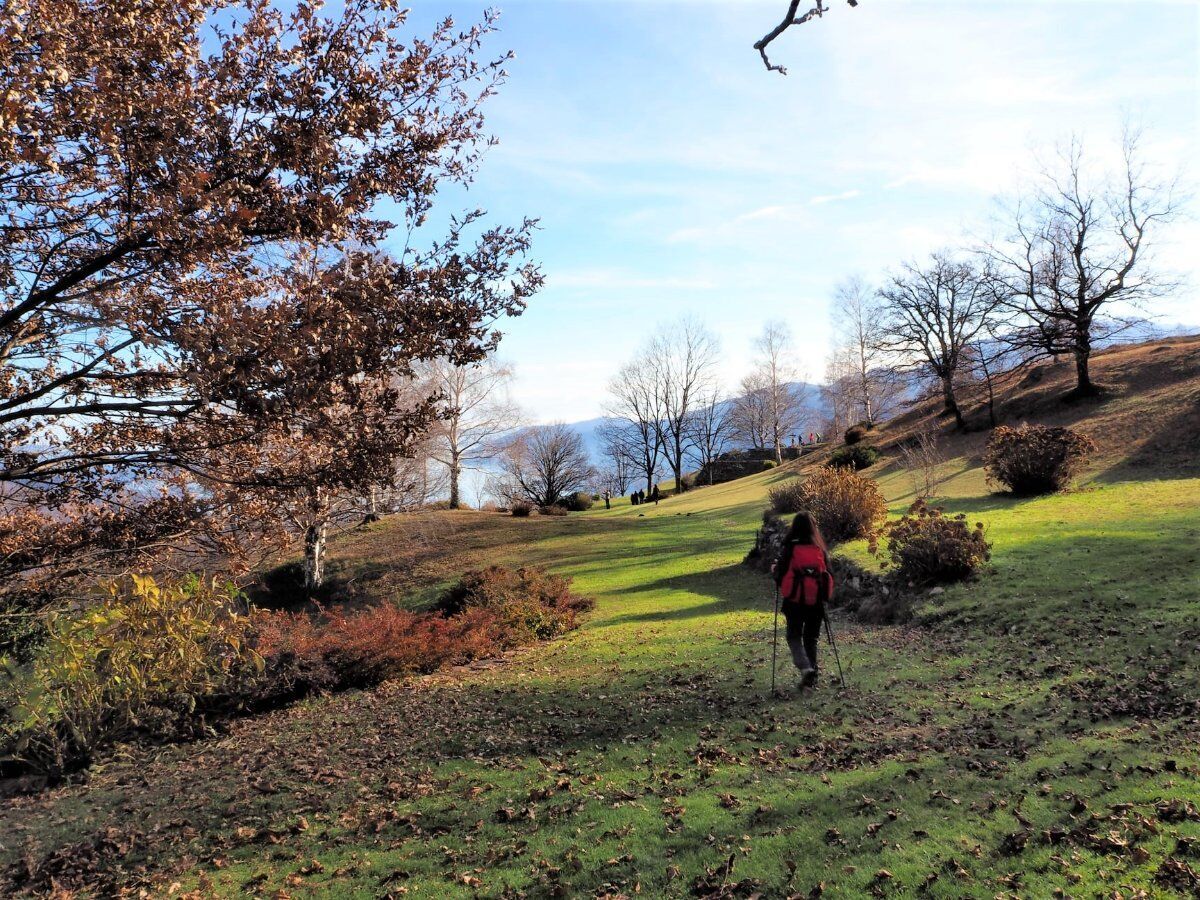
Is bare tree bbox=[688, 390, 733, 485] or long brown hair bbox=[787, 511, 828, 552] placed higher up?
bare tree bbox=[688, 390, 733, 485]

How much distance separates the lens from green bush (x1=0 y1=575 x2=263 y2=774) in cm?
672

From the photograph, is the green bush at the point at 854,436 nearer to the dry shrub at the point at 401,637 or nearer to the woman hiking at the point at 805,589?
the dry shrub at the point at 401,637

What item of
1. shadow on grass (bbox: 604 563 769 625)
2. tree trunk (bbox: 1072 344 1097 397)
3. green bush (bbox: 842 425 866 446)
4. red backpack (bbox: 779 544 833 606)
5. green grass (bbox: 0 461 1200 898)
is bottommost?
shadow on grass (bbox: 604 563 769 625)

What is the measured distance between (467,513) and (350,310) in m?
30.1

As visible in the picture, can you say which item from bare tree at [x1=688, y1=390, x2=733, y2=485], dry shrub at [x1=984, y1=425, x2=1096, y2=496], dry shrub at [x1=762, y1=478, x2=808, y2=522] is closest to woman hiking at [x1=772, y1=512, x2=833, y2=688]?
dry shrub at [x1=762, y1=478, x2=808, y2=522]

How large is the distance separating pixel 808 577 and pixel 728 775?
2.51m

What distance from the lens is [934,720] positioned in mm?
6117

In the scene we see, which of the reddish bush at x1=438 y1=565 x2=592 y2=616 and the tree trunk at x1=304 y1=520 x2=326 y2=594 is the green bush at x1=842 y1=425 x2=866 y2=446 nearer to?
the reddish bush at x1=438 y1=565 x2=592 y2=616

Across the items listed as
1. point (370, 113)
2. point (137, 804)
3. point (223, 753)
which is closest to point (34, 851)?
point (137, 804)

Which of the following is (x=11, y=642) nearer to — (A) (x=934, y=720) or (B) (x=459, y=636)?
→ (B) (x=459, y=636)

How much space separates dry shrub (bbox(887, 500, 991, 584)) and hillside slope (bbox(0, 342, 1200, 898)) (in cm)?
54

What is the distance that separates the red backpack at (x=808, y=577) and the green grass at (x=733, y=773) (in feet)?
3.31

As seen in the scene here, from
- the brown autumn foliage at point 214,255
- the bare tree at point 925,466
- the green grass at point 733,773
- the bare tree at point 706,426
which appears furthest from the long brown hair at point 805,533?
the bare tree at point 706,426

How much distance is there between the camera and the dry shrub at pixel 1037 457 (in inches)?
752
